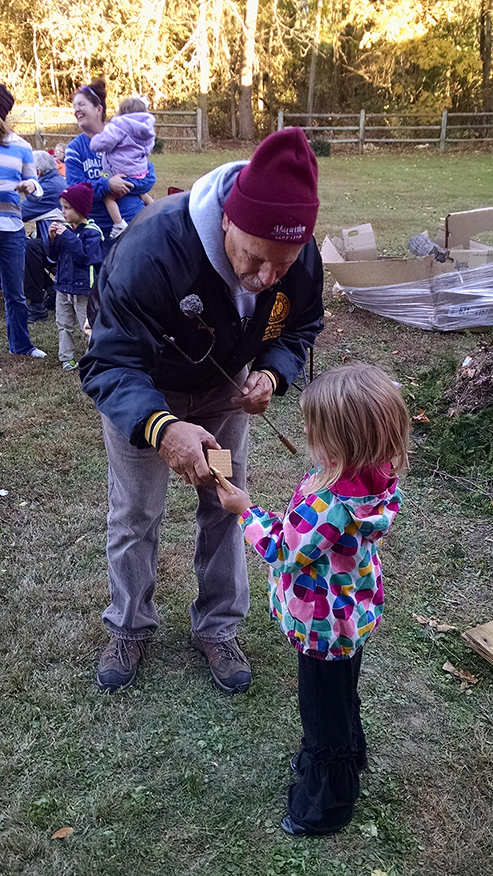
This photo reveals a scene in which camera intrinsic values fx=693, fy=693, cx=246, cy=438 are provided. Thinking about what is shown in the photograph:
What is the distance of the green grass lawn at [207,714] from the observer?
204 centimetres

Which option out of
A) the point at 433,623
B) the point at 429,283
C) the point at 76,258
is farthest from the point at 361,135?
the point at 433,623

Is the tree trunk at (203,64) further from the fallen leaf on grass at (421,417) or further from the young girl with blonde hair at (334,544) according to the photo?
the young girl with blonde hair at (334,544)

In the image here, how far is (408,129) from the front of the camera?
24.1 metres

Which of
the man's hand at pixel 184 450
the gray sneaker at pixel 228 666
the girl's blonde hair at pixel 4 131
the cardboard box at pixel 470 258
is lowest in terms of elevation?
the gray sneaker at pixel 228 666

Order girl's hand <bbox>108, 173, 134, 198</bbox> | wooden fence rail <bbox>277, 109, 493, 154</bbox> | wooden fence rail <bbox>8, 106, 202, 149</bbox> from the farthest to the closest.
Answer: wooden fence rail <bbox>277, 109, 493, 154</bbox> → wooden fence rail <bbox>8, 106, 202, 149</bbox> → girl's hand <bbox>108, 173, 134, 198</bbox>

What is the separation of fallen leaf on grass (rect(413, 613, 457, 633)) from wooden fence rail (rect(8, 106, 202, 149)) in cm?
2103

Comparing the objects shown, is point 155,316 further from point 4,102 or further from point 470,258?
point 470,258

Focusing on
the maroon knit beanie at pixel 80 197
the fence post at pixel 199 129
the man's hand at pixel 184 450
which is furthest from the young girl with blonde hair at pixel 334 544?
the fence post at pixel 199 129

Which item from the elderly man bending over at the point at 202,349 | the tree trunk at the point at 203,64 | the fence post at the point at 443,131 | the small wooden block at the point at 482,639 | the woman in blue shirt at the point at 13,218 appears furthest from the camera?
the tree trunk at the point at 203,64

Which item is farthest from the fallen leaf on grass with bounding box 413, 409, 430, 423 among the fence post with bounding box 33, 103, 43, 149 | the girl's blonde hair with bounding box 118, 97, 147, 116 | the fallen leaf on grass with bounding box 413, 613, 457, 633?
the fence post with bounding box 33, 103, 43, 149

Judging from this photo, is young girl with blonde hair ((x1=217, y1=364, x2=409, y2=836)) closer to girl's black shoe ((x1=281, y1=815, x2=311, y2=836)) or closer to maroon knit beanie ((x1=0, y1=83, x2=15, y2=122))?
girl's black shoe ((x1=281, y1=815, x2=311, y2=836))

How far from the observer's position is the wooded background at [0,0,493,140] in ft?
81.8

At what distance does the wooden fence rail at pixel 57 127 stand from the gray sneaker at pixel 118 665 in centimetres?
2091

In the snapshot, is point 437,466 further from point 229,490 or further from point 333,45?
point 333,45
